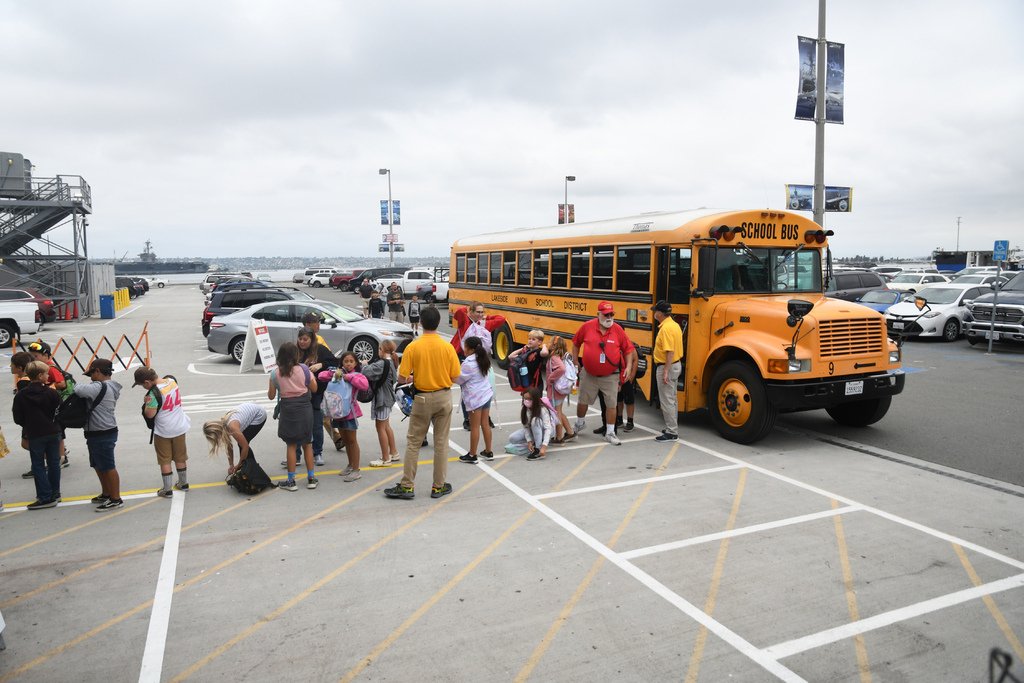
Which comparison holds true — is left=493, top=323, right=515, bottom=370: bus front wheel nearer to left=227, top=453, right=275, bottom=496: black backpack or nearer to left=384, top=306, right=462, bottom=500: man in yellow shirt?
left=384, top=306, right=462, bottom=500: man in yellow shirt

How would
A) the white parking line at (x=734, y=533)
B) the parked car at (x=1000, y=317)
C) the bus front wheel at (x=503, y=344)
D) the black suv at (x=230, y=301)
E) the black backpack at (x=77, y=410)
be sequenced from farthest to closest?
the black suv at (x=230, y=301) < the parked car at (x=1000, y=317) < the bus front wheel at (x=503, y=344) < the black backpack at (x=77, y=410) < the white parking line at (x=734, y=533)

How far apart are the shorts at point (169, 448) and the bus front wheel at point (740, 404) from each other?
20.4 ft

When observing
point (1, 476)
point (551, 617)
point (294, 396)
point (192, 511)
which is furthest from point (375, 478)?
point (1, 476)

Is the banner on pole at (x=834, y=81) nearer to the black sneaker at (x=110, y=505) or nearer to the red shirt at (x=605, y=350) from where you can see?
the red shirt at (x=605, y=350)

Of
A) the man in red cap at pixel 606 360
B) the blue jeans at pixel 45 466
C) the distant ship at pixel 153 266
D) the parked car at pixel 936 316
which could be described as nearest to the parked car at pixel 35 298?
the blue jeans at pixel 45 466

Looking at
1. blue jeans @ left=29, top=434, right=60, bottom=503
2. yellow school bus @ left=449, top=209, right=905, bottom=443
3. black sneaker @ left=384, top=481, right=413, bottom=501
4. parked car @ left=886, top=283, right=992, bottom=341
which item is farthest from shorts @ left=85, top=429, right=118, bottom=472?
parked car @ left=886, top=283, right=992, bottom=341

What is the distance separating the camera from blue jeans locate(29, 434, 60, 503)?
6.43 metres

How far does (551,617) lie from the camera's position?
4.49m

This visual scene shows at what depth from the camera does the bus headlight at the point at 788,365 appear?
7.99 m

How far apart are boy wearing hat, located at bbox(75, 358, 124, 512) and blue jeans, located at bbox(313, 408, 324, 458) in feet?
6.26

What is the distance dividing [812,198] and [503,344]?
340 inches

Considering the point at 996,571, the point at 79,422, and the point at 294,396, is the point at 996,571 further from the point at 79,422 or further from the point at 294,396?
the point at 79,422

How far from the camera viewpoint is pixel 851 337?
8.41 metres

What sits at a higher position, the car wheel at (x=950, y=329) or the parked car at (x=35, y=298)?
the parked car at (x=35, y=298)
